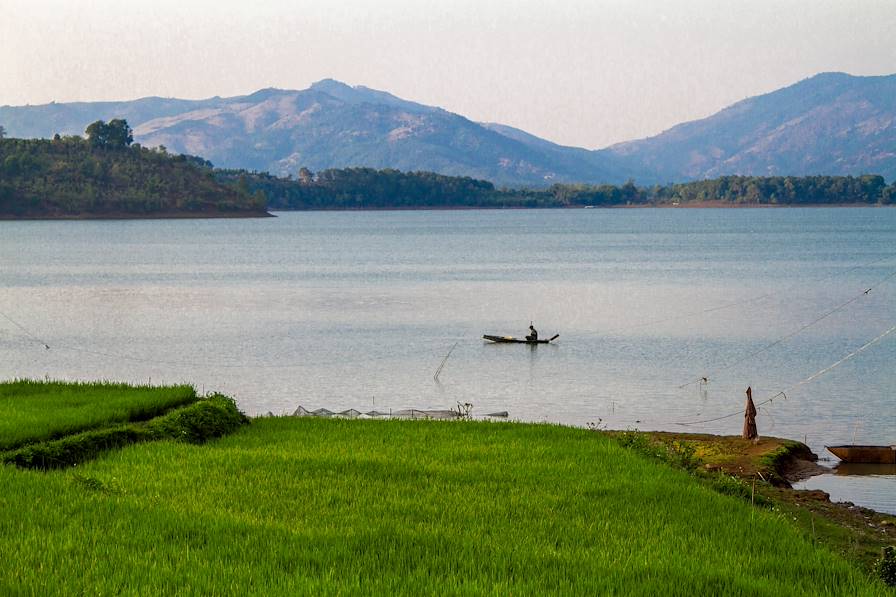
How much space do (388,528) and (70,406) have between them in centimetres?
1099

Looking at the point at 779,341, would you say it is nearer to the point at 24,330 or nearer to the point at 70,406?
the point at 24,330

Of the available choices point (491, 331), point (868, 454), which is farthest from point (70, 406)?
point (491, 331)

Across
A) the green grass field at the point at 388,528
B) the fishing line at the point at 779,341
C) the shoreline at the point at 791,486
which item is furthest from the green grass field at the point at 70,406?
the fishing line at the point at 779,341

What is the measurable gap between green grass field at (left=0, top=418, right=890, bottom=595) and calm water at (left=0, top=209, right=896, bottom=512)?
10200 mm

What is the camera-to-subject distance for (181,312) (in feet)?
228

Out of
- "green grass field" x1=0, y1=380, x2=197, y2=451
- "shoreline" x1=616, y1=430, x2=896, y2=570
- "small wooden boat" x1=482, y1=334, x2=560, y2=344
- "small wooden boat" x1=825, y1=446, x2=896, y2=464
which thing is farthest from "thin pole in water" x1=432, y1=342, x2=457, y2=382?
"green grass field" x1=0, y1=380, x2=197, y2=451

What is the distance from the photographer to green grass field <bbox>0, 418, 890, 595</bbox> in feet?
39.2

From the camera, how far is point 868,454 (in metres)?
28.0

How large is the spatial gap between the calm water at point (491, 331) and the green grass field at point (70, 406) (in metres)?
11.2

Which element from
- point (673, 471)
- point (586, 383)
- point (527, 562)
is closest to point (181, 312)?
point (586, 383)

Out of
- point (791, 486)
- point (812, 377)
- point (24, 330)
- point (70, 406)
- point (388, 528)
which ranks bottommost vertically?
point (24, 330)

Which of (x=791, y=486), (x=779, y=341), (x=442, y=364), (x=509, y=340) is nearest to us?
(x=791, y=486)

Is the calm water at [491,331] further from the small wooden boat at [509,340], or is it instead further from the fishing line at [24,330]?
the small wooden boat at [509,340]

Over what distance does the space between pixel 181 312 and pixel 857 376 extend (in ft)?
138
